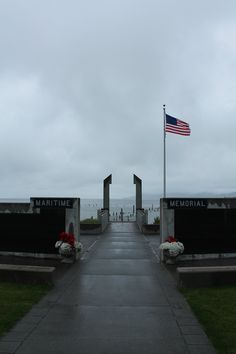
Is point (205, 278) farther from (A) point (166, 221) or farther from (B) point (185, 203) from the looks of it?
(B) point (185, 203)

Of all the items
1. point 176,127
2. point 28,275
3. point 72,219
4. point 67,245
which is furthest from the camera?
point 176,127

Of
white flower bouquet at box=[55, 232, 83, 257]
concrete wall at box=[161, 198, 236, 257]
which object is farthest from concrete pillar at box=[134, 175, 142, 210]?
white flower bouquet at box=[55, 232, 83, 257]

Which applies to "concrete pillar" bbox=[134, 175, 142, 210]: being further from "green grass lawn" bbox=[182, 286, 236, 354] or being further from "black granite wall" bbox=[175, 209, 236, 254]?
"green grass lawn" bbox=[182, 286, 236, 354]

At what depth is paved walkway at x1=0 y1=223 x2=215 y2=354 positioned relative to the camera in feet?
22.9

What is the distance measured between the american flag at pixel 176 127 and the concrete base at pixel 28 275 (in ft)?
54.3

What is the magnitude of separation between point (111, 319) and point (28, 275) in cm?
387

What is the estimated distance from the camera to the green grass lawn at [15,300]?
828 cm

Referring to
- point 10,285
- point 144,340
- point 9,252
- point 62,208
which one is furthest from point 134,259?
point 144,340

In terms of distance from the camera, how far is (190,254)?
1708cm

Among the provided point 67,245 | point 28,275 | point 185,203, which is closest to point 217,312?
point 28,275

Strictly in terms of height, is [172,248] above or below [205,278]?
above

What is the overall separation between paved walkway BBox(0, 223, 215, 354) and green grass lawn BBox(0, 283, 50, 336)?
165 millimetres

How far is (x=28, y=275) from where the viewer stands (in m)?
12.0

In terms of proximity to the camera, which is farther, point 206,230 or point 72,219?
point 72,219
